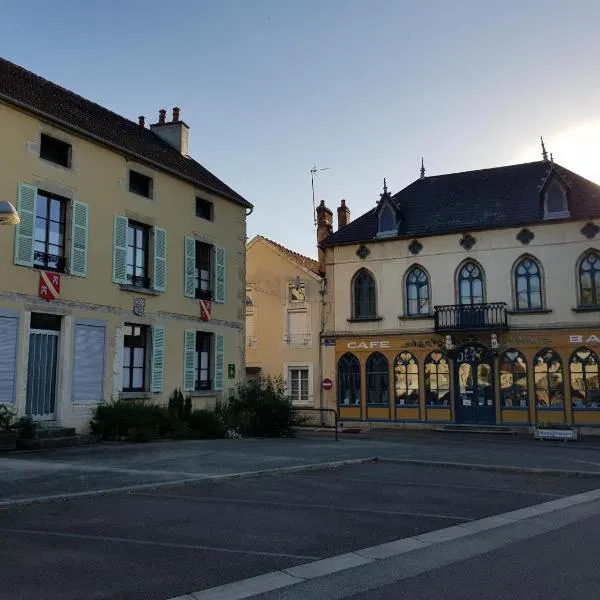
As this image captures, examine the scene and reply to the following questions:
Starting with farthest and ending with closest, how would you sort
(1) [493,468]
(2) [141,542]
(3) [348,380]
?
1. (3) [348,380]
2. (1) [493,468]
3. (2) [141,542]

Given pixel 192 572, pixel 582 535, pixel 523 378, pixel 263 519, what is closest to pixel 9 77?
pixel 263 519

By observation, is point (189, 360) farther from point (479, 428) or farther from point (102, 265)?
point (479, 428)

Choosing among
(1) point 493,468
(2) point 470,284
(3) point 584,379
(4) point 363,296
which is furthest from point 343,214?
(1) point 493,468

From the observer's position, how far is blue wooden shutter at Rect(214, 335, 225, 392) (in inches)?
773

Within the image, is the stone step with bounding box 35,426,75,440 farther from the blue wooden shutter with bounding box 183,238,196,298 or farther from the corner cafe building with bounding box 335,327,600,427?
the corner cafe building with bounding box 335,327,600,427

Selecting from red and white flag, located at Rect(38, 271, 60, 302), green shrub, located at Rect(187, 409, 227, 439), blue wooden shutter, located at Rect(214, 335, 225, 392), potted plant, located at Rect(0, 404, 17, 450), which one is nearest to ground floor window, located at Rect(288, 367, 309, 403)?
blue wooden shutter, located at Rect(214, 335, 225, 392)

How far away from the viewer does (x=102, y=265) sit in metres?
15.9

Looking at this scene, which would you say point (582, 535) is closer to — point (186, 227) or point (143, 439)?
point (143, 439)

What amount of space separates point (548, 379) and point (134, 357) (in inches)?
613

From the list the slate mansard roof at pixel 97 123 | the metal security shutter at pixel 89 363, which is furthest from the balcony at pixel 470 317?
the metal security shutter at pixel 89 363

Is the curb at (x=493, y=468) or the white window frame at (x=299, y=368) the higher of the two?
the white window frame at (x=299, y=368)

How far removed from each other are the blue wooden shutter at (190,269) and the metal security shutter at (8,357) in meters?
5.79

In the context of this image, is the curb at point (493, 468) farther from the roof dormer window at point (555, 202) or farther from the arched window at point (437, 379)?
the roof dormer window at point (555, 202)

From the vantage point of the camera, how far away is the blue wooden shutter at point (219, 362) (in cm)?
1964
